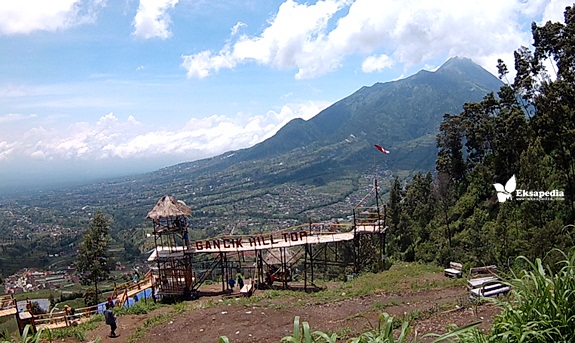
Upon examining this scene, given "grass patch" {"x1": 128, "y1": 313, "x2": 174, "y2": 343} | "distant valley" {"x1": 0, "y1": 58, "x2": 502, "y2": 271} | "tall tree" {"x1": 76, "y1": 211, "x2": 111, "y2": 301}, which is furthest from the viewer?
"distant valley" {"x1": 0, "y1": 58, "x2": 502, "y2": 271}

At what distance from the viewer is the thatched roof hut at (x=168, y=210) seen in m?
17.3

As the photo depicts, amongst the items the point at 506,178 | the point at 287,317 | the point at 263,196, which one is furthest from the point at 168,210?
the point at 263,196

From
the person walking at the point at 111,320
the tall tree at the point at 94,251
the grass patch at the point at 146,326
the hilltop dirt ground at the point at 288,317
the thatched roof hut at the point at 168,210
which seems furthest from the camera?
the tall tree at the point at 94,251

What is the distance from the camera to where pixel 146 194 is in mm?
177375

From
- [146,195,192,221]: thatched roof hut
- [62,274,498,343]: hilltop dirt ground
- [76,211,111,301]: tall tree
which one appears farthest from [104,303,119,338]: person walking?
[76,211,111,301]: tall tree

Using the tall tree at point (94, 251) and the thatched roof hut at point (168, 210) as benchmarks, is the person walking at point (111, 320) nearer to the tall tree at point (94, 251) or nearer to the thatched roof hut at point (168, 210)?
the thatched roof hut at point (168, 210)

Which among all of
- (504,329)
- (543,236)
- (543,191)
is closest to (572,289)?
(504,329)

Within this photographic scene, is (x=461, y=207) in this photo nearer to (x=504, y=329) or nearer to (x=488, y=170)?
(x=488, y=170)

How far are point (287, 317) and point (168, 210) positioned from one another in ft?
26.3

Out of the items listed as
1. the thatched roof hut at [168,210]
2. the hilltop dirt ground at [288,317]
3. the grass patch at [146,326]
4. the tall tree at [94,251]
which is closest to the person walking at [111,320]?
the hilltop dirt ground at [288,317]

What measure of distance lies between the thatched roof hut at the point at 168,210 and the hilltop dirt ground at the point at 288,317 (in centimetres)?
418

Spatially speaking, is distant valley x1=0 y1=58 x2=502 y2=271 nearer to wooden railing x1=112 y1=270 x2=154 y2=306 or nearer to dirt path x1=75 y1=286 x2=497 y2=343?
wooden railing x1=112 y1=270 x2=154 y2=306

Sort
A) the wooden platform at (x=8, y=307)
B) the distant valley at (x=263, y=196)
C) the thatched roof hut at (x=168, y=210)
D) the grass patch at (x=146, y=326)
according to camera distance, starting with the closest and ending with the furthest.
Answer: the grass patch at (x=146, y=326) → the wooden platform at (x=8, y=307) → the thatched roof hut at (x=168, y=210) → the distant valley at (x=263, y=196)

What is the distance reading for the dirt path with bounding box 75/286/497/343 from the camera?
29.8 ft
